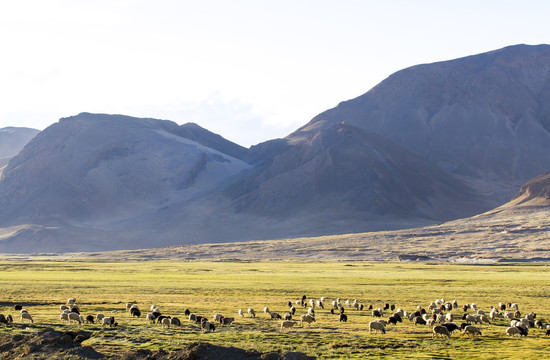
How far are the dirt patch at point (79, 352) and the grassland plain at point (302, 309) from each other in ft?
4.59

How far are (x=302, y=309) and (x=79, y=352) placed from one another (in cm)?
1874

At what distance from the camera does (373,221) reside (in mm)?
187375

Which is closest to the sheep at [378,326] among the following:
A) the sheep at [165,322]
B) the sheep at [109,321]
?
the sheep at [165,322]

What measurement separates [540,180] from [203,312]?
143 metres

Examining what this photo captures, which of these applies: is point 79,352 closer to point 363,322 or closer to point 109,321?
point 109,321

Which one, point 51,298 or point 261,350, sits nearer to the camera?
point 261,350

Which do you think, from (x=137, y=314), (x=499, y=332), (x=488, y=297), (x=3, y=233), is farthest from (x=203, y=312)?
(x=3, y=233)

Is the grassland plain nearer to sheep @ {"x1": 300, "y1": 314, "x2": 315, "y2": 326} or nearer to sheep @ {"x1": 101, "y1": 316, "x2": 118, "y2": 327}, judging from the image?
sheep @ {"x1": 101, "y1": 316, "x2": 118, "y2": 327}

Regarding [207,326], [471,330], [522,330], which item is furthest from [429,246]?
[207,326]

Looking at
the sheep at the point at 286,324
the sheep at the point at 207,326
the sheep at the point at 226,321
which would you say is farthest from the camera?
the sheep at the point at 226,321

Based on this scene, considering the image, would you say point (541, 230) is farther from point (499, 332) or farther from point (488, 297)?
point (499, 332)

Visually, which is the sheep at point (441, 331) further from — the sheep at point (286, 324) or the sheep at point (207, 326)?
the sheep at point (207, 326)

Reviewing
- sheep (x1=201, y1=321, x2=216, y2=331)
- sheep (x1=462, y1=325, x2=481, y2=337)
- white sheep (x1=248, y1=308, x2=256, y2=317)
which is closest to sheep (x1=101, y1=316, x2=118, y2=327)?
sheep (x1=201, y1=321, x2=216, y2=331)

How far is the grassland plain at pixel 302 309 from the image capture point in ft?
86.7
